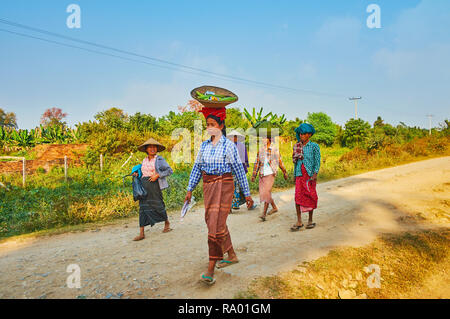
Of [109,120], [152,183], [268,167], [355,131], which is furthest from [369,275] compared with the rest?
[355,131]

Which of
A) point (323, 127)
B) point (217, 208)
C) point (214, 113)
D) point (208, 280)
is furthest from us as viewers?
point (323, 127)

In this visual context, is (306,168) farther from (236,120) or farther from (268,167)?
(236,120)

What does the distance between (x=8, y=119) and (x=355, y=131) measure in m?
55.3

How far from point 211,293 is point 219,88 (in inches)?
97.8

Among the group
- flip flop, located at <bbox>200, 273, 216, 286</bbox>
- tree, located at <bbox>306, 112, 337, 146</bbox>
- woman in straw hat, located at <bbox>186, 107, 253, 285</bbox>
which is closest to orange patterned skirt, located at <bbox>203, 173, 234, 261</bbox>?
woman in straw hat, located at <bbox>186, 107, 253, 285</bbox>

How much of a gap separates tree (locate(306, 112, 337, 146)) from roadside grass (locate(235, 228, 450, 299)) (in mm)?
40990

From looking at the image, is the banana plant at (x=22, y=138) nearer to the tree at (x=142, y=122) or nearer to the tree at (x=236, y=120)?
the tree at (x=142, y=122)

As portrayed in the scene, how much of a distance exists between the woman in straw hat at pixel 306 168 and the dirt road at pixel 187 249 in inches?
21.0

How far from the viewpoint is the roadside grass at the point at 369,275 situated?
326cm

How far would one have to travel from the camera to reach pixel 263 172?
6711mm

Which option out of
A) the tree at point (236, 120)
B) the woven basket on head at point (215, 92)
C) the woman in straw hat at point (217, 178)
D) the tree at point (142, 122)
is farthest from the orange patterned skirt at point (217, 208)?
the tree at point (236, 120)

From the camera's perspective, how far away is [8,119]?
1965 inches
